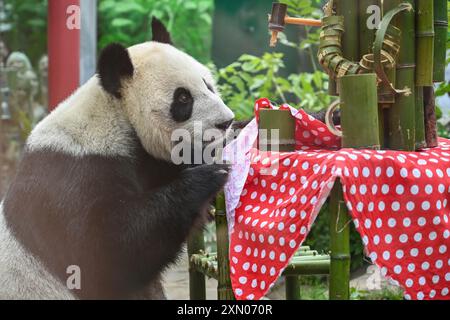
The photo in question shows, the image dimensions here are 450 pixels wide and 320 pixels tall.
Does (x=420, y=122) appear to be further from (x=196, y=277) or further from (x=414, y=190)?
(x=196, y=277)

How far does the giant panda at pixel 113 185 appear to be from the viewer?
96.3 inches

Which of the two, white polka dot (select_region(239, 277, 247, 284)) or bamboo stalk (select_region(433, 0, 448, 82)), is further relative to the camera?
bamboo stalk (select_region(433, 0, 448, 82))

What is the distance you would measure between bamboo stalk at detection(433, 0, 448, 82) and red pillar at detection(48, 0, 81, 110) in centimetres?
239

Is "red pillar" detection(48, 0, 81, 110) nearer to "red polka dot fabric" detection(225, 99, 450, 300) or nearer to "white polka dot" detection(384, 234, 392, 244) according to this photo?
"red polka dot fabric" detection(225, 99, 450, 300)

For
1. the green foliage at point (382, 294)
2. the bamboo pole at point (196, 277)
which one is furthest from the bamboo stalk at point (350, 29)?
the green foliage at point (382, 294)

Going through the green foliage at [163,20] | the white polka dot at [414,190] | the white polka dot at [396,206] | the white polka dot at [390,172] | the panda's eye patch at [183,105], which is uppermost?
the green foliage at [163,20]

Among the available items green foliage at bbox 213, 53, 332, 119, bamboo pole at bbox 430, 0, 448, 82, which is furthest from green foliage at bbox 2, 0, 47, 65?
bamboo pole at bbox 430, 0, 448, 82

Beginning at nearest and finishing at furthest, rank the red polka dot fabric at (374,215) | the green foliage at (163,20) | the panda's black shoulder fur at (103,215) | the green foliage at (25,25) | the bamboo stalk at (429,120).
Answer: the red polka dot fabric at (374,215) < the panda's black shoulder fur at (103,215) < the bamboo stalk at (429,120) < the green foliage at (163,20) < the green foliage at (25,25)

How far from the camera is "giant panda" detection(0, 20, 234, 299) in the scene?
245 cm

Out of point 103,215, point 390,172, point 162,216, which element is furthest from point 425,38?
point 103,215

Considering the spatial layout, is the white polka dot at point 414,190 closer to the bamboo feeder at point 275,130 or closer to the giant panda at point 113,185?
the bamboo feeder at point 275,130

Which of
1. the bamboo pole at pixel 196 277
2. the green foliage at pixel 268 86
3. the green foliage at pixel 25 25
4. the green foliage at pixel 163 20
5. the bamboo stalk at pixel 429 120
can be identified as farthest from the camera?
the green foliage at pixel 25 25

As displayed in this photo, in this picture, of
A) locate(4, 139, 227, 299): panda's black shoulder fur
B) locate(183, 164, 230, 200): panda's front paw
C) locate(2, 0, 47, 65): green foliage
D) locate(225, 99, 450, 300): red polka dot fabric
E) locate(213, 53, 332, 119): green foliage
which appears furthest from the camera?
locate(2, 0, 47, 65): green foliage

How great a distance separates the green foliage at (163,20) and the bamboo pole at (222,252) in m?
6.32
